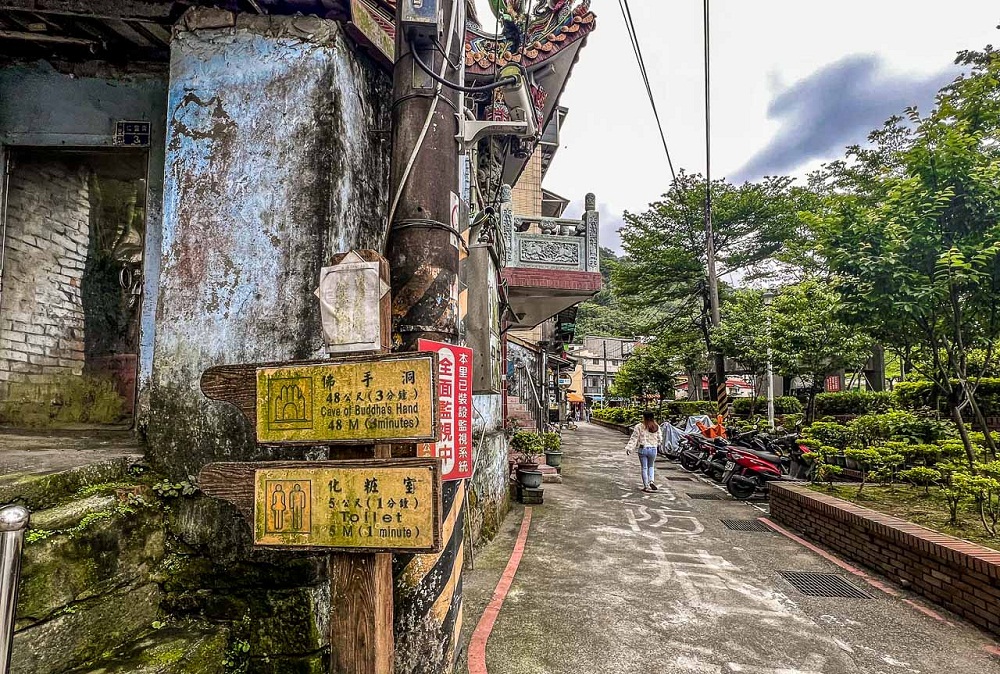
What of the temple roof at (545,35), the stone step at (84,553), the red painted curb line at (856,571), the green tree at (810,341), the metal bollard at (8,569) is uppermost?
the temple roof at (545,35)

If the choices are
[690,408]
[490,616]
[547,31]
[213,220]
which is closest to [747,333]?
[690,408]

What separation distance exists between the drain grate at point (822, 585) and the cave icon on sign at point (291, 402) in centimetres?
520

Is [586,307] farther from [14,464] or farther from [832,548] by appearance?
[14,464]

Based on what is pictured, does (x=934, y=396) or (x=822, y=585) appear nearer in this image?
(x=822, y=585)

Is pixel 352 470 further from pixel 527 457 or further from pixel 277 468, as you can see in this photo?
pixel 527 457

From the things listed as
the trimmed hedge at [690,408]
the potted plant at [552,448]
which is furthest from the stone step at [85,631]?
the trimmed hedge at [690,408]

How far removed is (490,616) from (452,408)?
2394 millimetres

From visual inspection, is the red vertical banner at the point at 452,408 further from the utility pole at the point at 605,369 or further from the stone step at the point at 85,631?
the utility pole at the point at 605,369

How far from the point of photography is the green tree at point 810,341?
41.8 feet

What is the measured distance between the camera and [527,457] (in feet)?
31.9

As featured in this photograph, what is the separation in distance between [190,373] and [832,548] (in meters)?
→ 7.24

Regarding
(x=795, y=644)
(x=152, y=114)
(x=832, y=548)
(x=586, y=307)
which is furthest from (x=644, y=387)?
(x=586, y=307)

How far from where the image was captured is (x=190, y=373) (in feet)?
11.2

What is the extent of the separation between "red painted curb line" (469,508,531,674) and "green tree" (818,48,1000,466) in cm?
546
